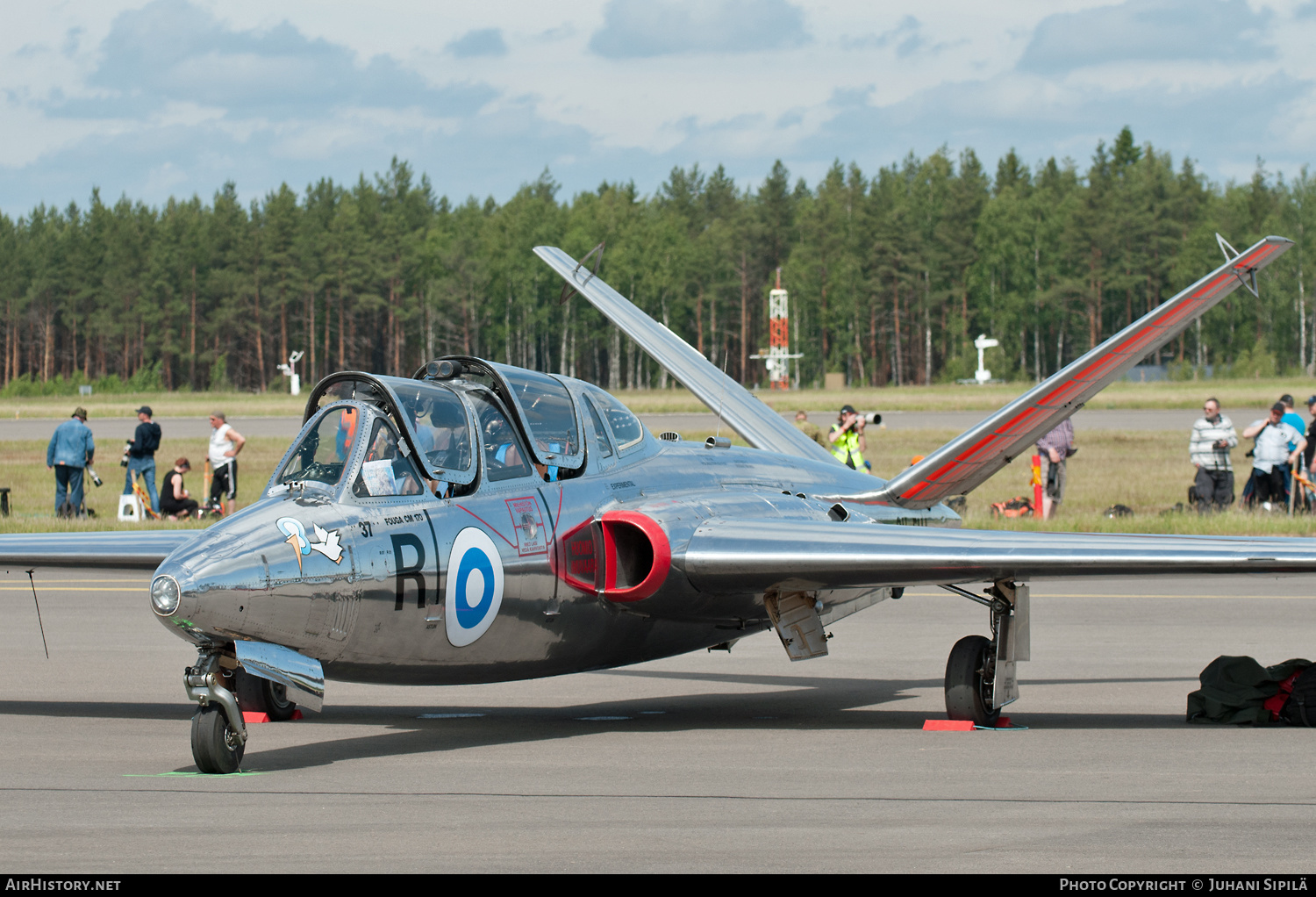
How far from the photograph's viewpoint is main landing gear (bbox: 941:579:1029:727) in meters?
11.5

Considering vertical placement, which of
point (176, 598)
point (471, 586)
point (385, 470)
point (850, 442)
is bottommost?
point (471, 586)

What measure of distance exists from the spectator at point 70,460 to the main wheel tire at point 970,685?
23.1m

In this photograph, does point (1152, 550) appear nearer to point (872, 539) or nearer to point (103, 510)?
point (872, 539)

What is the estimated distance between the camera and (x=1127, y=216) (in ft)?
441

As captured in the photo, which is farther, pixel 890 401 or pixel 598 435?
pixel 890 401

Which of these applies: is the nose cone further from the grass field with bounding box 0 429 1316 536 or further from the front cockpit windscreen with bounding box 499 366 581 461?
the grass field with bounding box 0 429 1316 536

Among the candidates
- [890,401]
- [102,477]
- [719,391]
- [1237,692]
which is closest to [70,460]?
[102,477]

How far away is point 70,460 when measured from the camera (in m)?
29.9

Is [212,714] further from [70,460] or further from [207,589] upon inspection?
[70,460]

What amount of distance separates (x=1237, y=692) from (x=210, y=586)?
811 centimetres

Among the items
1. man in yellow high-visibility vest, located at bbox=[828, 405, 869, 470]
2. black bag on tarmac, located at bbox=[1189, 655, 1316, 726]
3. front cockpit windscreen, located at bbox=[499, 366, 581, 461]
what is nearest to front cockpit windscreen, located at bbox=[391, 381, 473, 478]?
front cockpit windscreen, located at bbox=[499, 366, 581, 461]

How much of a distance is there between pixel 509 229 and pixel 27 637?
419 feet

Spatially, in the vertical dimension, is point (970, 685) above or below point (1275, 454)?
below
